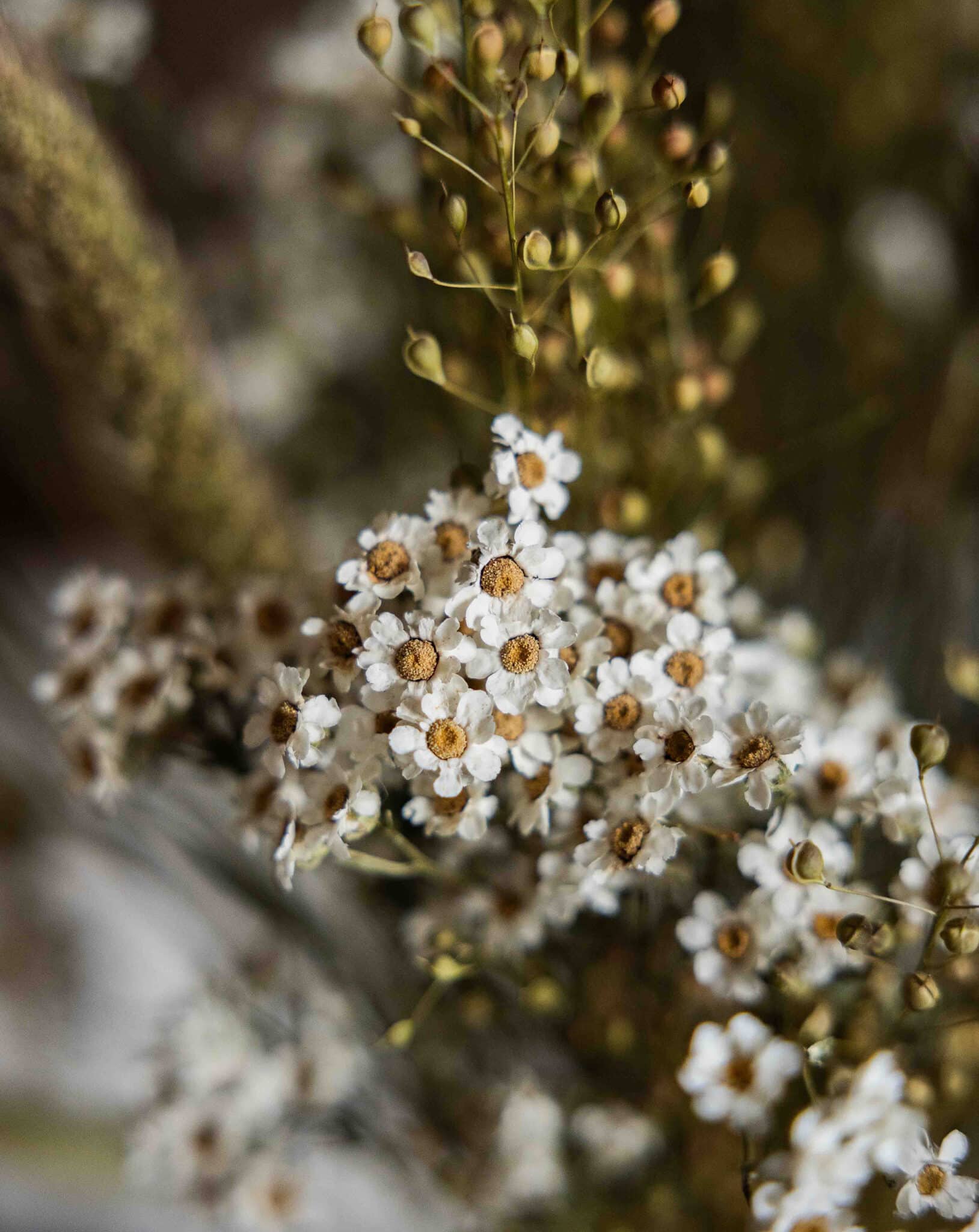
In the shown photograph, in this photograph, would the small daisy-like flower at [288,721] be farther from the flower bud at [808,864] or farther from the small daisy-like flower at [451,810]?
the flower bud at [808,864]

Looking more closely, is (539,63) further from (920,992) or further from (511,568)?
(920,992)

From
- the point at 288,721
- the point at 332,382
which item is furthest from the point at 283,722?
the point at 332,382

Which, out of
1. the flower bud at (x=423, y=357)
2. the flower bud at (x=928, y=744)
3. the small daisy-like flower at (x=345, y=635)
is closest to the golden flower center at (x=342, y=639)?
the small daisy-like flower at (x=345, y=635)

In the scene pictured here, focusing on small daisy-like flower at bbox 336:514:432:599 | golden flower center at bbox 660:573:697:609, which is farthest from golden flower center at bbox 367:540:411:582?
golden flower center at bbox 660:573:697:609

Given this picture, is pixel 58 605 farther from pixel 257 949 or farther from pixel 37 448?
pixel 37 448

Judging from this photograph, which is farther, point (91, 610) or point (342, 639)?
point (91, 610)

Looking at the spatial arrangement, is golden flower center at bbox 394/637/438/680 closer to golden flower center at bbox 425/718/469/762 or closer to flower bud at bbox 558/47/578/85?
golden flower center at bbox 425/718/469/762

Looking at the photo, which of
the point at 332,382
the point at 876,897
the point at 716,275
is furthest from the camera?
the point at 332,382
